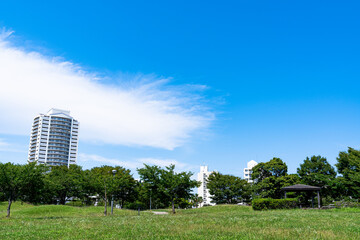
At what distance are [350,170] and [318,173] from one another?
5809 mm

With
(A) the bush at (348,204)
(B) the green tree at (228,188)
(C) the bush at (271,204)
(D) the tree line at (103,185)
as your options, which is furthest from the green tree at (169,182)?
(B) the green tree at (228,188)

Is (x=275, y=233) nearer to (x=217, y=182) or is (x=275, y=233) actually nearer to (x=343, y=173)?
(x=343, y=173)

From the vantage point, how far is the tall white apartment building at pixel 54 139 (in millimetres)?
162000

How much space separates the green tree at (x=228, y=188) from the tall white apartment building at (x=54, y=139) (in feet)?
387

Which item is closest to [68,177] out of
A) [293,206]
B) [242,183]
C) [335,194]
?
[242,183]

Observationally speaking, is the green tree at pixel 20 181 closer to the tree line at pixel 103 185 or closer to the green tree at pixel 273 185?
the tree line at pixel 103 185

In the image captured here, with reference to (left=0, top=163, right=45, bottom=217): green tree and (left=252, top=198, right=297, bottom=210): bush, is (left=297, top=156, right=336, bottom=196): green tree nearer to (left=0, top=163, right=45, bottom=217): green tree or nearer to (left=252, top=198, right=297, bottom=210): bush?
(left=252, top=198, right=297, bottom=210): bush

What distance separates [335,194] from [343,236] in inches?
1859

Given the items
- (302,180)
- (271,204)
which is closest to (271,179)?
(302,180)

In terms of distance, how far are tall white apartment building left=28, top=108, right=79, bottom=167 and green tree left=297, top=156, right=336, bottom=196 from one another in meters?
137

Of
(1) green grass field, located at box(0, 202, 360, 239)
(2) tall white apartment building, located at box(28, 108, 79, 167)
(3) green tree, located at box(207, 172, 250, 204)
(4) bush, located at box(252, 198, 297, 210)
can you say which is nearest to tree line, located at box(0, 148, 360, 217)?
(3) green tree, located at box(207, 172, 250, 204)

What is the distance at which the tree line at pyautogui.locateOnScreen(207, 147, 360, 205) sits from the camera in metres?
49.8

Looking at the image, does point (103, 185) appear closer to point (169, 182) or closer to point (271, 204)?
point (169, 182)

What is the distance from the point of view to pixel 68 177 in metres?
63.1
